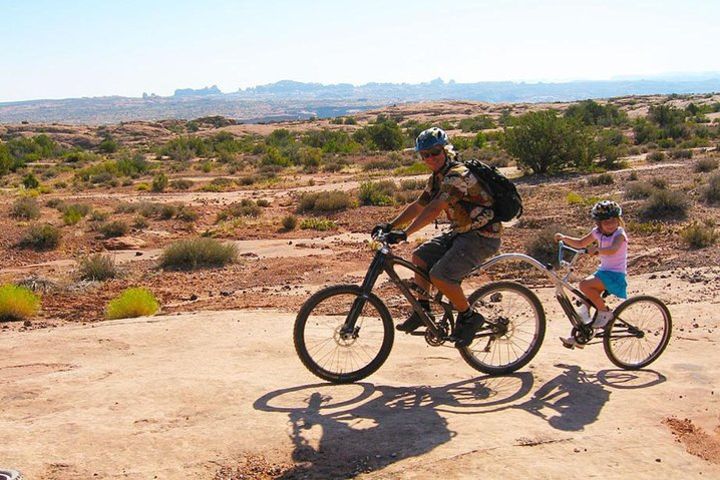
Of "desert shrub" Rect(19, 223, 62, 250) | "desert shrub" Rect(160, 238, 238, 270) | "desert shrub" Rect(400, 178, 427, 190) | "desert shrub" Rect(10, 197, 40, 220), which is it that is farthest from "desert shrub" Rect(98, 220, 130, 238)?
"desert shrub" Rect(400, 178, 427, 190)

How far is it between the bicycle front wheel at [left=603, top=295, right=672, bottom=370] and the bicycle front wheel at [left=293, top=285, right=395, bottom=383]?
204 cm

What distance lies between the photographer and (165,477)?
14.1 feet

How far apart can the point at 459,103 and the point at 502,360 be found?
107 meters

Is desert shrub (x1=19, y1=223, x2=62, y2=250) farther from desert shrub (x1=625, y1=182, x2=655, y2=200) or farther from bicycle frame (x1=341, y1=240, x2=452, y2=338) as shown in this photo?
desert shrub (x1=625, y1=182, x2=655, y2=200)

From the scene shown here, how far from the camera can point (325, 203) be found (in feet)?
71.2

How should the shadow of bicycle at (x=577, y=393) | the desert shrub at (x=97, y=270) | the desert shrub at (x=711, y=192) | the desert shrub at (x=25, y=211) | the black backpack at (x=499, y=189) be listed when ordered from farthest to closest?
1. the desert shrub at (x=25, y=211)
2. the desert shrub at (x=711, y=192)
3. the desert shrub at (x=97, y=270)
4. the black backpack at (x=499, y=189)
5. the shadow of bicycle at (x=577, y=393)

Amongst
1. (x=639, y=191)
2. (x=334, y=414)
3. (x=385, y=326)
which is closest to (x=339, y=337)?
(x=385, y=326)

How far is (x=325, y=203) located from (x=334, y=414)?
16.6 m

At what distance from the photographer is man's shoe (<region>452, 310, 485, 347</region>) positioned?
598 centimetres

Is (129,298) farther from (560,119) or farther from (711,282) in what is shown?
(560,119)

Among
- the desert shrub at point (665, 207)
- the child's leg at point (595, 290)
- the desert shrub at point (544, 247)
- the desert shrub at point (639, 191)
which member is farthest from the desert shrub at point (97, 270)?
the desert shrub at point (639, 191)

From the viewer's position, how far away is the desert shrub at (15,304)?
9.91m

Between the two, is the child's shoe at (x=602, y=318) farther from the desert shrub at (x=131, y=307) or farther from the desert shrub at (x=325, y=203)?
the desert shrub at (x=325, y=203)

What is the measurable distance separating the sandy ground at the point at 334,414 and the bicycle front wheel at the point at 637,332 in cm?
18
